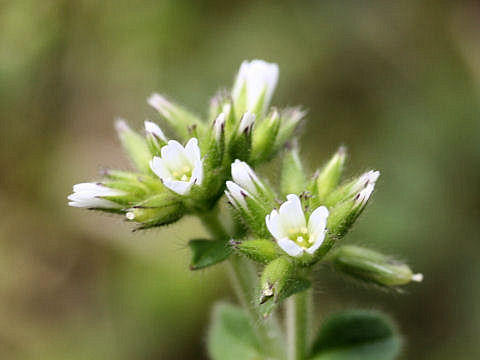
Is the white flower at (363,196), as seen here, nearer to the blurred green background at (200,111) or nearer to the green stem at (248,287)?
the green stem at (248,287)

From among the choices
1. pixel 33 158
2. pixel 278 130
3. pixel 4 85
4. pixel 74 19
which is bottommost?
pixel 278 130

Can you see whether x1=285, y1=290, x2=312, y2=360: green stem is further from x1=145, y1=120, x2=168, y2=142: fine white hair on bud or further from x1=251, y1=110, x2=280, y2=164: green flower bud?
x1=145, y1=120, x2=168, y2=142: fine white hair on bud

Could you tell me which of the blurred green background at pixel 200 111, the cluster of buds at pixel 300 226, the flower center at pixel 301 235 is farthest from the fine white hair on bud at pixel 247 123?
the blurred green background at pixel 200 111

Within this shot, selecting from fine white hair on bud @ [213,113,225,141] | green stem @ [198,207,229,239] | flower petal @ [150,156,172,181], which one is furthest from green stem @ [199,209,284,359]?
fine white hair on bud @ [213,113,225,141]

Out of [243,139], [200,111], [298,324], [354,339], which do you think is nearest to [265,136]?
[243,139]

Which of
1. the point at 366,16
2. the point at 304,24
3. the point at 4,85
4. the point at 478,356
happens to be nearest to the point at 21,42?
the point at 4,85

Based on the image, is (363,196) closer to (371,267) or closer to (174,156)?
(371,267)

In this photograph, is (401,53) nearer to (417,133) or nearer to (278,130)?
(417,133)
